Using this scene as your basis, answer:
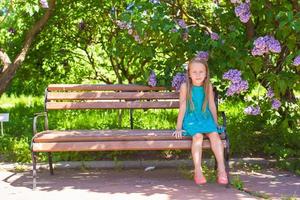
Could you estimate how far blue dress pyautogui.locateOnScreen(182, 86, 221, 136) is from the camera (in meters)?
5.55

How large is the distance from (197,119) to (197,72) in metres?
0.45

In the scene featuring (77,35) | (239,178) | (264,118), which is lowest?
(239,178)

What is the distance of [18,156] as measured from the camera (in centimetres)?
671

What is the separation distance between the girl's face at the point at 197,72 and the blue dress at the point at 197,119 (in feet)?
0.33

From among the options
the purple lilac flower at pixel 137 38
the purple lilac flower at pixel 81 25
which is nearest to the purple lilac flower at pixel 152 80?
the purple lilac flower at pixel 137 38

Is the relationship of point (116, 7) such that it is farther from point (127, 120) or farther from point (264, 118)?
point (264, 118)

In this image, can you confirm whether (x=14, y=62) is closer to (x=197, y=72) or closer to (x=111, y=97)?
(x=111, y=97)

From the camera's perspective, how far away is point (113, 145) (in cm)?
A: 548

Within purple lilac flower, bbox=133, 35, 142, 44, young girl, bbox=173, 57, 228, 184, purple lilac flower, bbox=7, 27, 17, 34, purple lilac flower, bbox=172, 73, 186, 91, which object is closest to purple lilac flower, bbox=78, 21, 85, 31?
purple lilac flower, bbox=7, 27, 17, 34

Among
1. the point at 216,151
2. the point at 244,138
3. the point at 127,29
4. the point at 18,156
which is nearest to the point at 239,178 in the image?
the point at 216,151

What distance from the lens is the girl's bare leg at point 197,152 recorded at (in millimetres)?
5344

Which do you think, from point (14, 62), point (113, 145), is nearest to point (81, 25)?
point (14, 62)

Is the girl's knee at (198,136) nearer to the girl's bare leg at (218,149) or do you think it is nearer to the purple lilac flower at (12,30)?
the girl's bare leg at (218,149)

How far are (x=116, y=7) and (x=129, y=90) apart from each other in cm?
276
